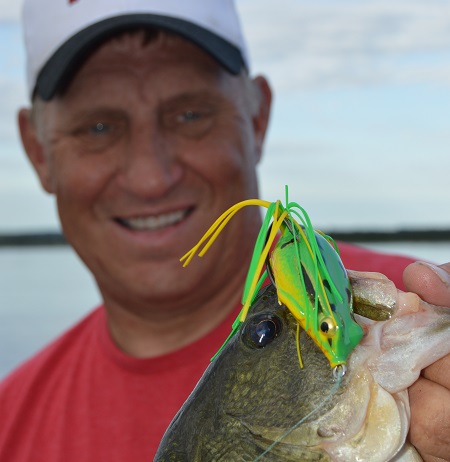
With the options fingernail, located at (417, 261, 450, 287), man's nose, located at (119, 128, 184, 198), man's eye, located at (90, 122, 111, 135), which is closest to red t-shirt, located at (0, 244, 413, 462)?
man's nose, located at (119, 128, 184, 198)

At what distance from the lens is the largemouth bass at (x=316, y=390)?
5.87 ft

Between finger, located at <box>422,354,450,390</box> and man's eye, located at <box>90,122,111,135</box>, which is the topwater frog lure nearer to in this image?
finger, located at <box>422,354,450,390</box>

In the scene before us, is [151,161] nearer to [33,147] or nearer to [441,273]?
[33,147]

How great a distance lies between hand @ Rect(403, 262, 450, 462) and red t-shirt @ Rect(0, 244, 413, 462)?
1610 mm

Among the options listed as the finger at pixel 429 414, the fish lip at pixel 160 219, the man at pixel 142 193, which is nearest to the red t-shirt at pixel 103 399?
the man at pixel 142 193

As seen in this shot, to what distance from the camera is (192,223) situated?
12.7ft

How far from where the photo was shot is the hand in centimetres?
188

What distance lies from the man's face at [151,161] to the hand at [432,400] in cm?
199

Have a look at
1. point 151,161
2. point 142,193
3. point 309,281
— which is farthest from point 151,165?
point 309,281

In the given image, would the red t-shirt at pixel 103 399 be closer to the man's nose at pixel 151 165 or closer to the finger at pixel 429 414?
the man's nose at pixel 151 165

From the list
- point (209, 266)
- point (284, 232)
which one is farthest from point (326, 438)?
point (209, 266)

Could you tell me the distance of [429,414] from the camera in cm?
188

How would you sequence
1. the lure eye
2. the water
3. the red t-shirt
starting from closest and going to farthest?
1. the lure eye
2. the red t-shirt
3. the water

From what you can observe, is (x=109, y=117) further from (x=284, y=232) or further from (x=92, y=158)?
(x=284, y=232)
